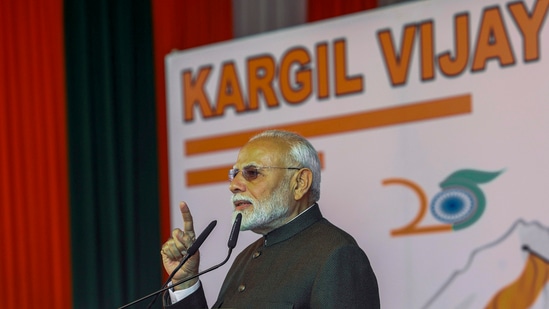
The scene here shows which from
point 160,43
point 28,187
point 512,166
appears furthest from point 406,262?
point 28,187

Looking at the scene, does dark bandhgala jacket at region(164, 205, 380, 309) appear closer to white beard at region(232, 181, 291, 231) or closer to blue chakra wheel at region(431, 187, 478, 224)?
white beard at region(232, 181, 291, 231)

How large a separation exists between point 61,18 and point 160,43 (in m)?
0.57

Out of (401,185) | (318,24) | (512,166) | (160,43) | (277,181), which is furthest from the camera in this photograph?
(160,43)

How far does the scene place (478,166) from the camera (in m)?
3.87

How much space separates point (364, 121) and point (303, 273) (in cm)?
150

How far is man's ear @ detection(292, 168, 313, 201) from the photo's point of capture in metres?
2.98

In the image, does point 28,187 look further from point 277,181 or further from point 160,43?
point 277,181

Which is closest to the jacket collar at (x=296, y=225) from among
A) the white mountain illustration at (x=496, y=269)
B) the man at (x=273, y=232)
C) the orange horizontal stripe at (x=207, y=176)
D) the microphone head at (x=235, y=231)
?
the man at (x=273, y=232)

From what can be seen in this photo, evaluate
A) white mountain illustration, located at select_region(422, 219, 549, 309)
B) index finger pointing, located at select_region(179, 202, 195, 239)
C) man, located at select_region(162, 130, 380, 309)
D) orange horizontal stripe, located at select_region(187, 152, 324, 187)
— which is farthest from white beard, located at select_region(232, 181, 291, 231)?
orange horizontal stripe, located at select_region(187, 152, 324, 187)

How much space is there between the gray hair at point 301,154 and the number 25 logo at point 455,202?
1.01 m

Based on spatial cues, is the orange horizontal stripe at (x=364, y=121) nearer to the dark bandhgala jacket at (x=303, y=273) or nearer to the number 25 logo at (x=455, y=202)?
the number 25 logo at (x=455, y=202)

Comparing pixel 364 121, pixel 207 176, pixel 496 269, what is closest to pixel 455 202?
pixel 496 269

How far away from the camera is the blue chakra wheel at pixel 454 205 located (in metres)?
3.88

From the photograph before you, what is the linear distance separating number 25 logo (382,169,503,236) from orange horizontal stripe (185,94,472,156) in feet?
0.78
